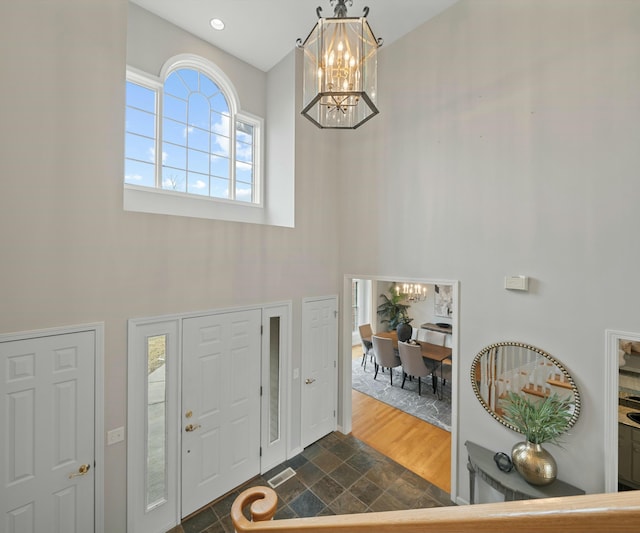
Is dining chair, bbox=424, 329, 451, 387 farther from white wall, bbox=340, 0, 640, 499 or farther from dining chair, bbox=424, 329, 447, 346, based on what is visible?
white wall, bbox=340, 0, 640, 499

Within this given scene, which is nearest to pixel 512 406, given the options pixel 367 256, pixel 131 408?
pixel 367 256

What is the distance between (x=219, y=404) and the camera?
3357 mm

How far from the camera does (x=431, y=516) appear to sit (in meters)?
0.68

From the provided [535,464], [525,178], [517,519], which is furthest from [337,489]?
[525,178]

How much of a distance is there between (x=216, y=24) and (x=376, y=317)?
8.29 metres

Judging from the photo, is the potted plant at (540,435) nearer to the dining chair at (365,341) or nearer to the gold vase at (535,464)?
the gold vase at (535,464)

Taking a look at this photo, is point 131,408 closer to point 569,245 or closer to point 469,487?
point 469,487

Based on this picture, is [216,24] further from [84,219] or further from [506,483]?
[506,483]

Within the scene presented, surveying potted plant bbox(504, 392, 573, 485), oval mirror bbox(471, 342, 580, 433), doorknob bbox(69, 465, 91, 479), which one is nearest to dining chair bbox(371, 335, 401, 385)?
oval mirror bbox(471, 342, 580, 433)

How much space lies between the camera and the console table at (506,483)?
2545 millimetres

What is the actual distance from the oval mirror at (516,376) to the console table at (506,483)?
1.38 feet

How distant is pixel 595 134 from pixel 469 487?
382 cm

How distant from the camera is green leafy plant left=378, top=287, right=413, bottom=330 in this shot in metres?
9.26

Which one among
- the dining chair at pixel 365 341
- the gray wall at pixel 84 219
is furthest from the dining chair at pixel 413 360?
the gray wall at pixel 84 219
